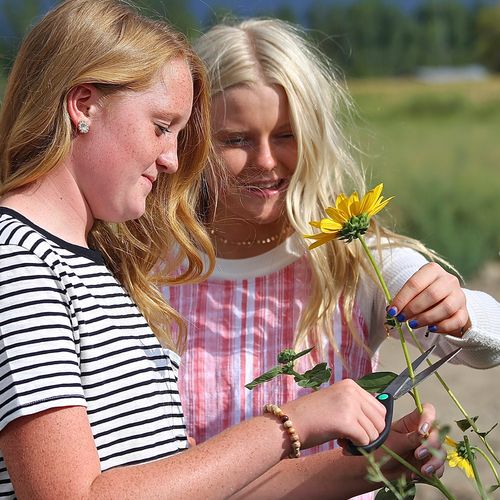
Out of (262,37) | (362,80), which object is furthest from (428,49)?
(262,37)

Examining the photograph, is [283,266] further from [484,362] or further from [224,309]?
[484,362]

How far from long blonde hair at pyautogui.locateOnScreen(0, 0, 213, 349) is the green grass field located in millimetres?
735

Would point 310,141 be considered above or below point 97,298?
above

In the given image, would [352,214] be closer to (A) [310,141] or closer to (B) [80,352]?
(B) [80,352]

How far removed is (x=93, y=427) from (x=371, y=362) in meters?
0.79

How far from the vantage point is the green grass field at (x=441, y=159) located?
597 centimetres

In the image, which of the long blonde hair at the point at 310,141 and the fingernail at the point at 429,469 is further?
the long blonde hair at the point at 310,141

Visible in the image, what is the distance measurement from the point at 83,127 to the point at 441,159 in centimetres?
1175

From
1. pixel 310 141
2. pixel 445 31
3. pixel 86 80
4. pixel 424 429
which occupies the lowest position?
pixel 424 429

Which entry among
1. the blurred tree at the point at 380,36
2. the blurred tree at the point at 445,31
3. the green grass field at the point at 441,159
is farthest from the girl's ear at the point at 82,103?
the blurred tree at the point at 445,31

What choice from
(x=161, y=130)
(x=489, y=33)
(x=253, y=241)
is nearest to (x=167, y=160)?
(x=161, y=130)

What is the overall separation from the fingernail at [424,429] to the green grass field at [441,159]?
966 millimetres

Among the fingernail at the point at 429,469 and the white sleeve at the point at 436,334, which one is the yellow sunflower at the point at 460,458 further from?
the white sleeve at the point at 436,334

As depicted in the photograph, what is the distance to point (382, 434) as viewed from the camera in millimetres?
1082
